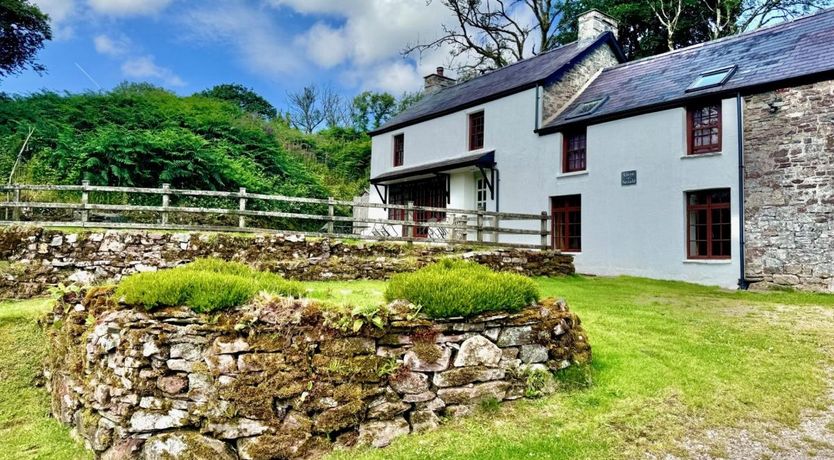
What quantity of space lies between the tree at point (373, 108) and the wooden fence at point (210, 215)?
24765mm

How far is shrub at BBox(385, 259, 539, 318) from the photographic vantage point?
15.4 feet

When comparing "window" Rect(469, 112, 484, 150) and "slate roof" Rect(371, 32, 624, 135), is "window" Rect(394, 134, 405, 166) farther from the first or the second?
"window" Rect(469, 112, 484, 150)

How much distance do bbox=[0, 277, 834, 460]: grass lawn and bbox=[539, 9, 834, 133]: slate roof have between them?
296 inches

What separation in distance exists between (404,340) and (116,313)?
2513mm

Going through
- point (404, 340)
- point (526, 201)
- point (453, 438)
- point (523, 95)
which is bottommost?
point (453, 438)

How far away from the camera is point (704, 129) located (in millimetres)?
13734

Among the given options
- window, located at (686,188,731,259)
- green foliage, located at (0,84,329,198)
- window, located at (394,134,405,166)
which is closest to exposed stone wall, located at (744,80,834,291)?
window, located at (686,188,731,259)

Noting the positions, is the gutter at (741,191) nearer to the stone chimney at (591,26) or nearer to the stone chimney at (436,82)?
the stone chimney at (591,26)

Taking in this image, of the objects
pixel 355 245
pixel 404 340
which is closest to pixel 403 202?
pixel 355 245

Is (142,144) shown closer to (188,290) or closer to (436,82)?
(188,290)

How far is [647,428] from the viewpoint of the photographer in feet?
14.3

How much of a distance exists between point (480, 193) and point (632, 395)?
1481 centimetres

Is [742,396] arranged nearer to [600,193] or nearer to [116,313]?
[116,313]

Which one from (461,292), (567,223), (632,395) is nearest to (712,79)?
(567,223)
